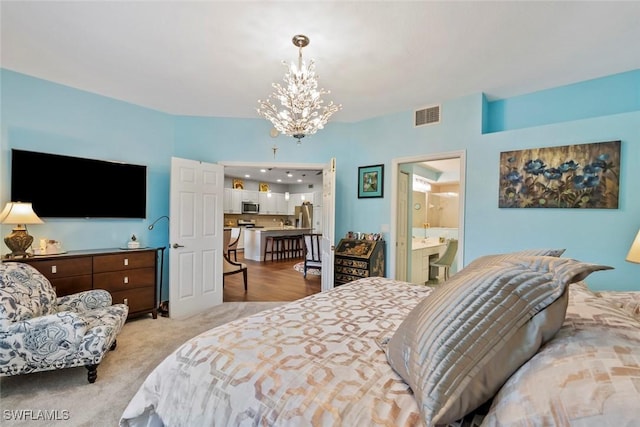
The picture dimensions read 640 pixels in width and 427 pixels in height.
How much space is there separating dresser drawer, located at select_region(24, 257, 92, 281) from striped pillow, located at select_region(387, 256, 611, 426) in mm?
3482

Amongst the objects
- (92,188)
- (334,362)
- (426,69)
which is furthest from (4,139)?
(426,69)

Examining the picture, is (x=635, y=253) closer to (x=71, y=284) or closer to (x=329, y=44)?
(x=329, y=44)

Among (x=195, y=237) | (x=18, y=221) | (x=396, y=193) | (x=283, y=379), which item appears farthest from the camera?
(x=396, y=193)

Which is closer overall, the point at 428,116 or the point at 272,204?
the point at 428,116

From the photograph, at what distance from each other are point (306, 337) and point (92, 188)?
351 cm

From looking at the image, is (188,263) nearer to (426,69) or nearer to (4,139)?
(4,139)

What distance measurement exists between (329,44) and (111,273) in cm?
333

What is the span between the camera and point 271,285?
16.9ft

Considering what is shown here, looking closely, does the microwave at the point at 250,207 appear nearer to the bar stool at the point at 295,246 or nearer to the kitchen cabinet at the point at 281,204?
the kitchen cabinet at the point at 281,204

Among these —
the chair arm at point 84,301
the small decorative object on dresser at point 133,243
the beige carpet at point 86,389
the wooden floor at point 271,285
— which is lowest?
the wooden floor at point 271,285

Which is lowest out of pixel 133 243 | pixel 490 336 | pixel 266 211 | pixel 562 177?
pixel 133 243

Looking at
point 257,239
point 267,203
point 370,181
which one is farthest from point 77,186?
point 267,203

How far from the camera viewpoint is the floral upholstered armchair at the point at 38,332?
1892mm

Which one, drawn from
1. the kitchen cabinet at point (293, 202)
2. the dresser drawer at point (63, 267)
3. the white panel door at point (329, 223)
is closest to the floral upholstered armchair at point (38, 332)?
the dresser drawer at point (63, 267)
